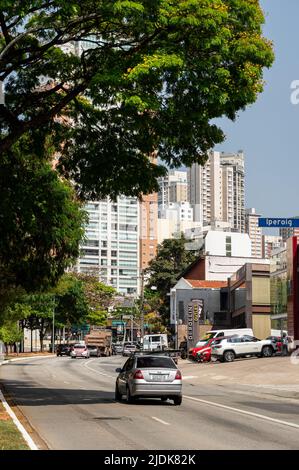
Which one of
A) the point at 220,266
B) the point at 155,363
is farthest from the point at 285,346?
the point at 220,266

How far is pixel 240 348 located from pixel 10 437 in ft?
139

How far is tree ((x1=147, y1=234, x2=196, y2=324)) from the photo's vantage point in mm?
118250

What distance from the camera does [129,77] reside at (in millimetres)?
19500

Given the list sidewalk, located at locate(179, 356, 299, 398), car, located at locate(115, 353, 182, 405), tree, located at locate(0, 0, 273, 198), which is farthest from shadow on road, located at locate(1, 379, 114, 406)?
sidewalk, located at locate(179, 356, 299, 398)

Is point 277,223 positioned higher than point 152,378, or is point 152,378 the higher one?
point 277,223

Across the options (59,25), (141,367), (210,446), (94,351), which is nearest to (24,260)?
(141,367)

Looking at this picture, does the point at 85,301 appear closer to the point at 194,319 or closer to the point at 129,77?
the point at 194,319

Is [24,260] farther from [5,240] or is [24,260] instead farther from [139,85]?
[139,85]

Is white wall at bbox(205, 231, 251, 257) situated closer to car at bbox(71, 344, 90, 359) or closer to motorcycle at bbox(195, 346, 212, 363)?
car at bbox(71, 344, 90, 359)

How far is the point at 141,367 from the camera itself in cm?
2480

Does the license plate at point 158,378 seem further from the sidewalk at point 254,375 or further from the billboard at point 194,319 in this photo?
the billboard at point 194,319

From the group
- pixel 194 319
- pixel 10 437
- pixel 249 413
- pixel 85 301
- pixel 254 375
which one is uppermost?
pixel 85 301
